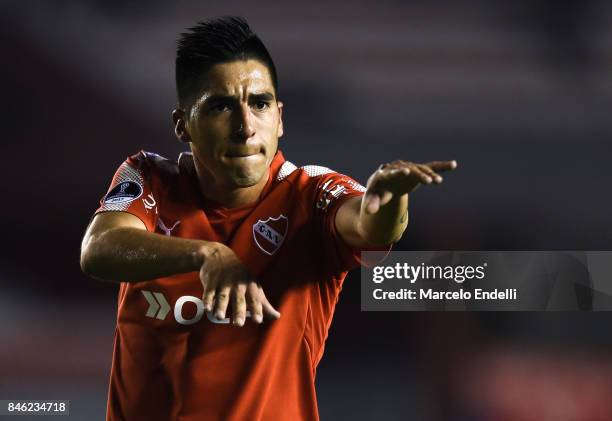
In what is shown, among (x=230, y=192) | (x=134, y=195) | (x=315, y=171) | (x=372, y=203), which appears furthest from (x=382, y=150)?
(x=372, y=203)

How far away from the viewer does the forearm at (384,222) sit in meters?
1.29

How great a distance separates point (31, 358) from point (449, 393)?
2.54m

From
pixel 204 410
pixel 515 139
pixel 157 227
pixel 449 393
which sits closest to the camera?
pixel 204 410

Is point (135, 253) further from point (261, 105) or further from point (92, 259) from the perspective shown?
point (261, 105)

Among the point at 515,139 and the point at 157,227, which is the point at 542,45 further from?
the point at 157,227

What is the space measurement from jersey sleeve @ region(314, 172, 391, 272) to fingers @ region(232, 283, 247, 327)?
0.34 metres

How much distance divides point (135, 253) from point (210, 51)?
514mm

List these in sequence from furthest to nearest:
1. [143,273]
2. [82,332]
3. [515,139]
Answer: [515,139], [82,332], [143,273]

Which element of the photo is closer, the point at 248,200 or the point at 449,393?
the point at 248,200

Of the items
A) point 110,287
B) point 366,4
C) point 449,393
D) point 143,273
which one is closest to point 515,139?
point 366,4

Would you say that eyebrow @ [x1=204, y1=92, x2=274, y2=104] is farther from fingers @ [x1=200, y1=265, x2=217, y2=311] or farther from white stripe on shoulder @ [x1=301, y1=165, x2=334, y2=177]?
fingers @ [x1=200, y1=265, x2=217, y2=311]

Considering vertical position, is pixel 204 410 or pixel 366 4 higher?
pixel 366 4

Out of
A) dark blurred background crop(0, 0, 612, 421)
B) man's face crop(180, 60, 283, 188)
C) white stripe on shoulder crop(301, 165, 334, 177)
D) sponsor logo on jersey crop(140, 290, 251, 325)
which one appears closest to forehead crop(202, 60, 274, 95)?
man's face crop(180, 60, 283, 188)

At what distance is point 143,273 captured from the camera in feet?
4.35
